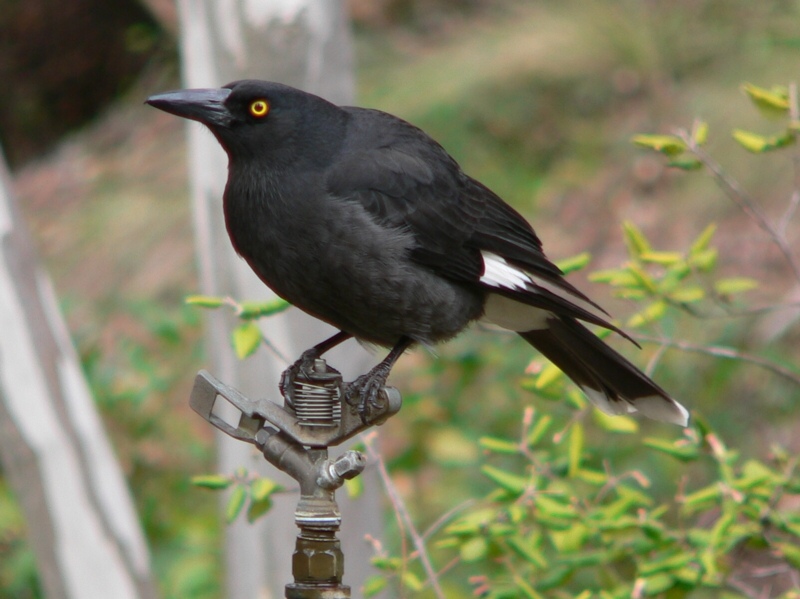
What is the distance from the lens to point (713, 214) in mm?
5500

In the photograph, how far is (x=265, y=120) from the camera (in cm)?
234

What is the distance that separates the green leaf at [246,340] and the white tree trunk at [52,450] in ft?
5.04

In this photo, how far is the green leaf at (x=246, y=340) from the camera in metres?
2.34

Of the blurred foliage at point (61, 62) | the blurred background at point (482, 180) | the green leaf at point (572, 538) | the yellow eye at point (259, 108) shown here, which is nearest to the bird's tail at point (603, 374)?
the green leaf at point (572, 538)

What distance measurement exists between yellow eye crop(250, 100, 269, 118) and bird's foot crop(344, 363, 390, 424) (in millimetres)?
600

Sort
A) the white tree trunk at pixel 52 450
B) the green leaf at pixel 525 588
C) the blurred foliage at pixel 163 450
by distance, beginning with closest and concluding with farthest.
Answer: the green leaf at pixel 525 588, the white tree trunk at pixel 52 450, the blurred foliage at pixel 163 450

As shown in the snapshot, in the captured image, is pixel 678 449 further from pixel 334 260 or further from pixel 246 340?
pixel 246 340

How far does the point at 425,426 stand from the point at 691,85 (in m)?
2.96

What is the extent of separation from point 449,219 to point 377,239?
307 mm

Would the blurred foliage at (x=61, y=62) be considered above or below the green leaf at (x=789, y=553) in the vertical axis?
above

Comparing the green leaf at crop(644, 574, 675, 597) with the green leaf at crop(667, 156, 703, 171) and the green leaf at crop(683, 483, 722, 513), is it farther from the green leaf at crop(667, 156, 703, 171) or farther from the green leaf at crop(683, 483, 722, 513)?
the green leaf at crop(667, 156, 703, 171)

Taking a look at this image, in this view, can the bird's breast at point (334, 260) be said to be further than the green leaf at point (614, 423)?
No

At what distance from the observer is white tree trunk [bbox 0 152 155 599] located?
3.63 metres

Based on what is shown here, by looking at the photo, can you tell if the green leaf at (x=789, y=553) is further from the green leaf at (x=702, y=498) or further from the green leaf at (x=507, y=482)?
the green leaf at (x=507, y=482)
